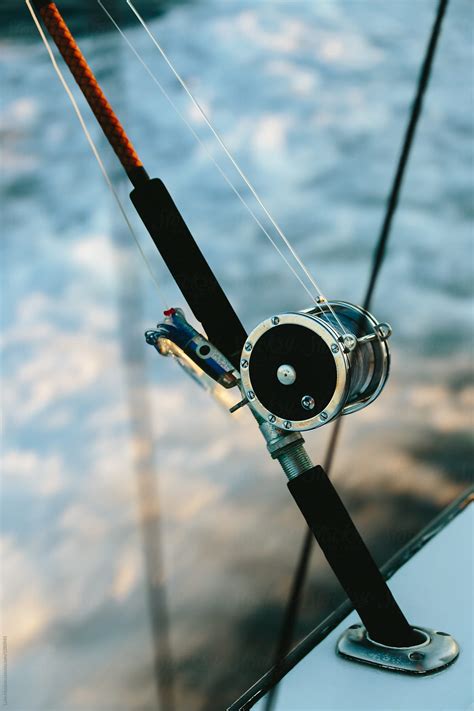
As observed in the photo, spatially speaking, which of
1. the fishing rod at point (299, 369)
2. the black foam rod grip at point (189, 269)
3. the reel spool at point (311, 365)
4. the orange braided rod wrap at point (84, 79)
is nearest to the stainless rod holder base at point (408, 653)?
Answer: the fishing rod at point (299, 369)

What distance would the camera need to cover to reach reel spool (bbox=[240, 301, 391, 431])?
1053mm

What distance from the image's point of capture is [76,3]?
293 centimetres

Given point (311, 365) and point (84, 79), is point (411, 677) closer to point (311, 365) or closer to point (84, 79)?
point (311, 365)

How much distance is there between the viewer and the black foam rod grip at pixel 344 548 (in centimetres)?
115

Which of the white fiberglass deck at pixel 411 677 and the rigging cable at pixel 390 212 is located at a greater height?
the rigging cable at pixel 390 212

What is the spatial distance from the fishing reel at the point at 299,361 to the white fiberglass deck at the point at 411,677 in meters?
0.39

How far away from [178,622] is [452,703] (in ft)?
4.10

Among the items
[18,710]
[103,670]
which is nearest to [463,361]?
[103,670]

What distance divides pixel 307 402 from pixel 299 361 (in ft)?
0.19

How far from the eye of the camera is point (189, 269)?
1234mm

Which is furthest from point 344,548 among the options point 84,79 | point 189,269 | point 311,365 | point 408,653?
point 84,79

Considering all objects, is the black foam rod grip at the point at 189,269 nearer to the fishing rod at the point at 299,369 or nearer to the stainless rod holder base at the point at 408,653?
the fishing rod at the point at 299,369

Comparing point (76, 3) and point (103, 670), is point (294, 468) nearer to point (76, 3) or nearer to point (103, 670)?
point (103, 670)

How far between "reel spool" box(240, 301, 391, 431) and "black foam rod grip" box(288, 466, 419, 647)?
113 mm
